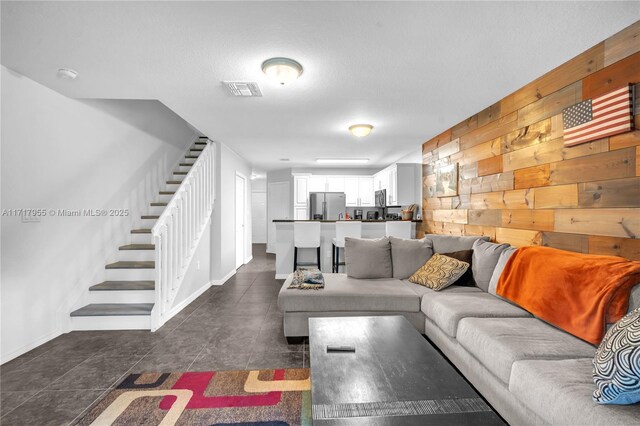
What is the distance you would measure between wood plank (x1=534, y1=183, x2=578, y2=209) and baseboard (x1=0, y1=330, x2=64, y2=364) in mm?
4785

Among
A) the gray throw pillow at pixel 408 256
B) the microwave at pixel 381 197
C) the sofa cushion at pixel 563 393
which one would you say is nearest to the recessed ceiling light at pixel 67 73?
the gray throw pillow at pixel 408 256

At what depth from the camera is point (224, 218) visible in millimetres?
5312

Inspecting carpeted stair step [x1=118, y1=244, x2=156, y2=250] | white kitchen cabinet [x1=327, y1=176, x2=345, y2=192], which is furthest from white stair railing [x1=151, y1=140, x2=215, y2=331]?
white kitchen cabinet [x1=327, y1=176, x2=345, y2=192]

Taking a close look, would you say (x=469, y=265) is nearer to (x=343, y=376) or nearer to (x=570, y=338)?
(x=570, y=338)

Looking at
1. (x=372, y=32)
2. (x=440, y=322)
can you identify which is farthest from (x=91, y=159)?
(x=440, y=322)

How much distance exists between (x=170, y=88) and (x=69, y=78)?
82 centimetres

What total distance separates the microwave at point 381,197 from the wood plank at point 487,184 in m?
2.57

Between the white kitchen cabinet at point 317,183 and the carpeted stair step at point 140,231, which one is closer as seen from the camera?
the carpeted stair step at point 140,231

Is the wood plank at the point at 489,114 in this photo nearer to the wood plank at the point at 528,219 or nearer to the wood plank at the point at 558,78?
the wood plank at the point at 558,78

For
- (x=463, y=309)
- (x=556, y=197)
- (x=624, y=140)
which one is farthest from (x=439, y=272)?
(x=624, y=140)

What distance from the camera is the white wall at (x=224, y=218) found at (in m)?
5.04

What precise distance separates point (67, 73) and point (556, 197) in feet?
14.2

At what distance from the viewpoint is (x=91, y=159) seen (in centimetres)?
340

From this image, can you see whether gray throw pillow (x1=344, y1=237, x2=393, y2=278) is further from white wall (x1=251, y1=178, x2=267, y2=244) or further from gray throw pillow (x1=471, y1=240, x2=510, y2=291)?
white wall (x1=251, y1=178, x2=267, y2=244)
